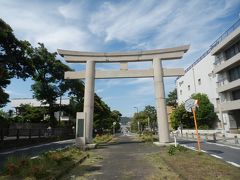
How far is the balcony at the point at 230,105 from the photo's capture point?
31781 mm

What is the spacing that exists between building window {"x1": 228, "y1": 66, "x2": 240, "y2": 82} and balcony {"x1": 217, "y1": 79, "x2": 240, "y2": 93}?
52.5 inches

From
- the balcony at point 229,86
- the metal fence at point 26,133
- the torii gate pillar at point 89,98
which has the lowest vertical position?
the metal fence at point 26,133

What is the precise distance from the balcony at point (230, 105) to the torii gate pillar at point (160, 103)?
16.9 meters

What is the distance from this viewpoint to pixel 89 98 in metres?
20.5

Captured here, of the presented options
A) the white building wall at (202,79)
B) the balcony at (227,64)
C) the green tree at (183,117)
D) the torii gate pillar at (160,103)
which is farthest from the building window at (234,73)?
the torii gate pillar at (160,103)

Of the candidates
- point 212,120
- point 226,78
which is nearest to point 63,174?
point 226,78

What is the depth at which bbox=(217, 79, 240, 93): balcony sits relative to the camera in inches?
1256

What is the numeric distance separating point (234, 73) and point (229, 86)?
2.22m

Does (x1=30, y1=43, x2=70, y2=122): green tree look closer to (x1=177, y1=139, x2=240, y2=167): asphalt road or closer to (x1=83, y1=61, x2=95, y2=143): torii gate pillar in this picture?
(x1=83, y1=61, x2=95, y2=143): torii gate pillar

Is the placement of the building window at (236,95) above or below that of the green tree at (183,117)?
above

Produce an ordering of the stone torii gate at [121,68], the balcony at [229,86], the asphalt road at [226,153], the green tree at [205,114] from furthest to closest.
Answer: the green tree at [205,114] < the balcony at [229,86] < the stone torii gate at [121,68] < the asphalt road at [226,153]

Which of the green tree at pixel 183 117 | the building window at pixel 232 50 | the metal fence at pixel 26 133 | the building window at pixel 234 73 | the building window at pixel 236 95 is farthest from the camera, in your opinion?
the green tree at pixel 183 117

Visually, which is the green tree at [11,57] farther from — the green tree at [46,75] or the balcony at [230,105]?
the balcony at [230,105]

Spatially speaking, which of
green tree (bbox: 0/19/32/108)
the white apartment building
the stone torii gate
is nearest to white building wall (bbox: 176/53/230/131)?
the white apartment building
